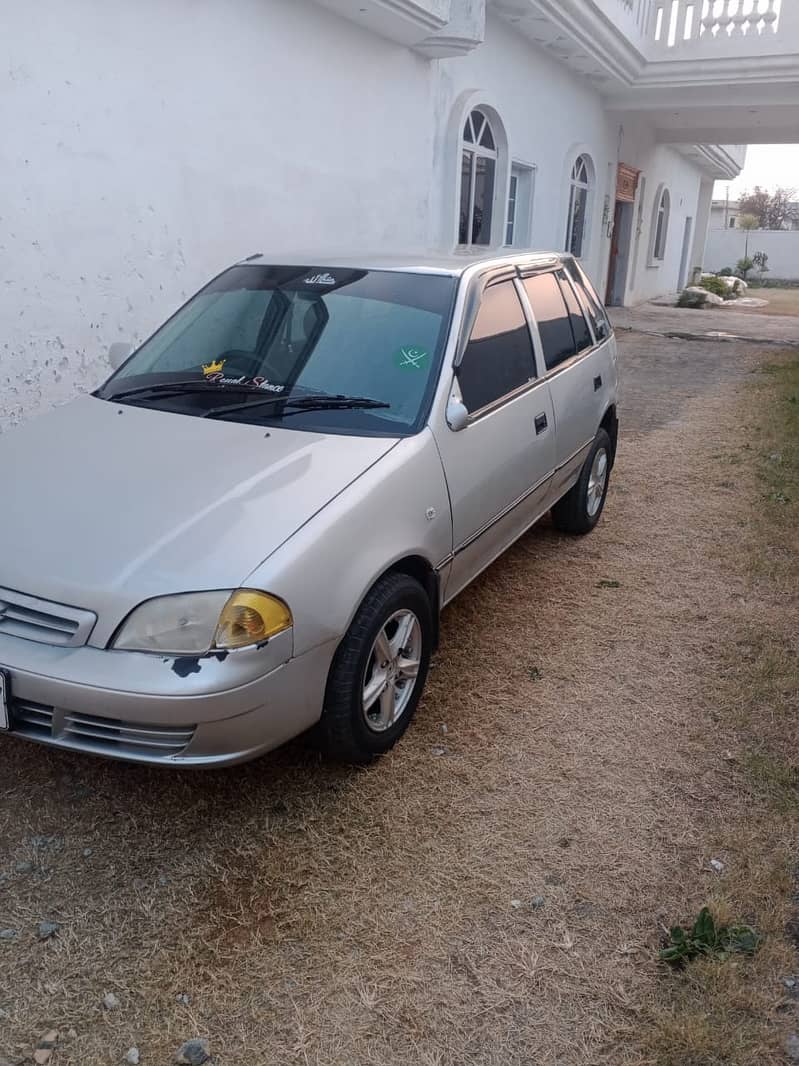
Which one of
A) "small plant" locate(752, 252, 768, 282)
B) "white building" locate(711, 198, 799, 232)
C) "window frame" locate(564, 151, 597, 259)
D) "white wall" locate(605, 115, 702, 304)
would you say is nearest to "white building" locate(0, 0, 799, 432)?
"window frame" locate(564, 151, 597, 259)

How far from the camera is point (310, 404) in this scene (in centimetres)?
325

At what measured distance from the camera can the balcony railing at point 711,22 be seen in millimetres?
14195

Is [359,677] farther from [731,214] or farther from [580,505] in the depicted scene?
[731,214]

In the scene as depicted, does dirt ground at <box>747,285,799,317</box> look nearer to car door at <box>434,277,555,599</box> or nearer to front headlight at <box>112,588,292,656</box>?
car door at <box>434,277,555,599</box>

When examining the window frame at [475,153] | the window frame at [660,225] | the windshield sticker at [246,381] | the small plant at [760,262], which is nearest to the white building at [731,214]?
the small plant at [760,262]

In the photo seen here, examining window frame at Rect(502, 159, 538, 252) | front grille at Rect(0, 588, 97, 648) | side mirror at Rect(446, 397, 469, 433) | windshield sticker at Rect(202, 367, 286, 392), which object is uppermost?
window frame at Rect(502, 159, 538, 252)

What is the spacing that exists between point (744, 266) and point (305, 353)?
125 ft

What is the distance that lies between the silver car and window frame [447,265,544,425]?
12 millimetres

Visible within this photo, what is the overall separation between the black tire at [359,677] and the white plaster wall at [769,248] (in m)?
40.7

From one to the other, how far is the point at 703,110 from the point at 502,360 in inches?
635

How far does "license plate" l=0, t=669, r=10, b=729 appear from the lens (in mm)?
2408

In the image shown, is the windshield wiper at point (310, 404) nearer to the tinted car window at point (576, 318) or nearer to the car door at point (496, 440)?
the car door at point (496, 440)

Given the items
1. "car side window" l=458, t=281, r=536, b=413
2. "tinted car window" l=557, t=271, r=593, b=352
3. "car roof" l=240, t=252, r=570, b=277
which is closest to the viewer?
"car side window" l=458, t=281, r=536, b=413

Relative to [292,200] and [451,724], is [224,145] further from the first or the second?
[451,724]
